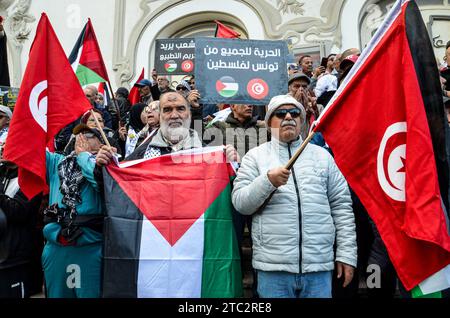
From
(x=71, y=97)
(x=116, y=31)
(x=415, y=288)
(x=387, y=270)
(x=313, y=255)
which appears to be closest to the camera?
(x=415, y=288)

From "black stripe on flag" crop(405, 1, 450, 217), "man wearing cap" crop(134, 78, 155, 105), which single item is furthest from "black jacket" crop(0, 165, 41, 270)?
"man wearing cap" crop(134, 78, 155, 105)

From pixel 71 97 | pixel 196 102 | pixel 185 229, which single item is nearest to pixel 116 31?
pixel 196 102

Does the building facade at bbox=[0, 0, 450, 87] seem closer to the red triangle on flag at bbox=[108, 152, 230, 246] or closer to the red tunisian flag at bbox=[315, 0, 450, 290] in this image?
the red triangle on flag at bbox=[108, 152, 230, 246]

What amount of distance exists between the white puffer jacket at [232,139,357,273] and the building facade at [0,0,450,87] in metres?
8.29

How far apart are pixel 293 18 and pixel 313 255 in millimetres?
9216

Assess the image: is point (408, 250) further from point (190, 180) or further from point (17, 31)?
point (17, 31)

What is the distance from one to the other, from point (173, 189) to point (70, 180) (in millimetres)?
788

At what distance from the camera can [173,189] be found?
3.23m

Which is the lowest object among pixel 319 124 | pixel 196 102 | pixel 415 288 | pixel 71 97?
pixel 415 288

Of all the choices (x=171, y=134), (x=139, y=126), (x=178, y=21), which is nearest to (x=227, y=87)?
(x=171, y=134)

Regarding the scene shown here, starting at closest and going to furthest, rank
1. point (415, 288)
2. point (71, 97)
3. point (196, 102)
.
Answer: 1. point (415, 288)
2. point (71, 97)
3. point (196, 102)

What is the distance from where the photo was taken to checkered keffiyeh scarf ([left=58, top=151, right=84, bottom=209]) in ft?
11.1

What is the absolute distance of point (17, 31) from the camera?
1272 centimetres

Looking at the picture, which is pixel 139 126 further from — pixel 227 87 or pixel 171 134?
pixel 171 134
